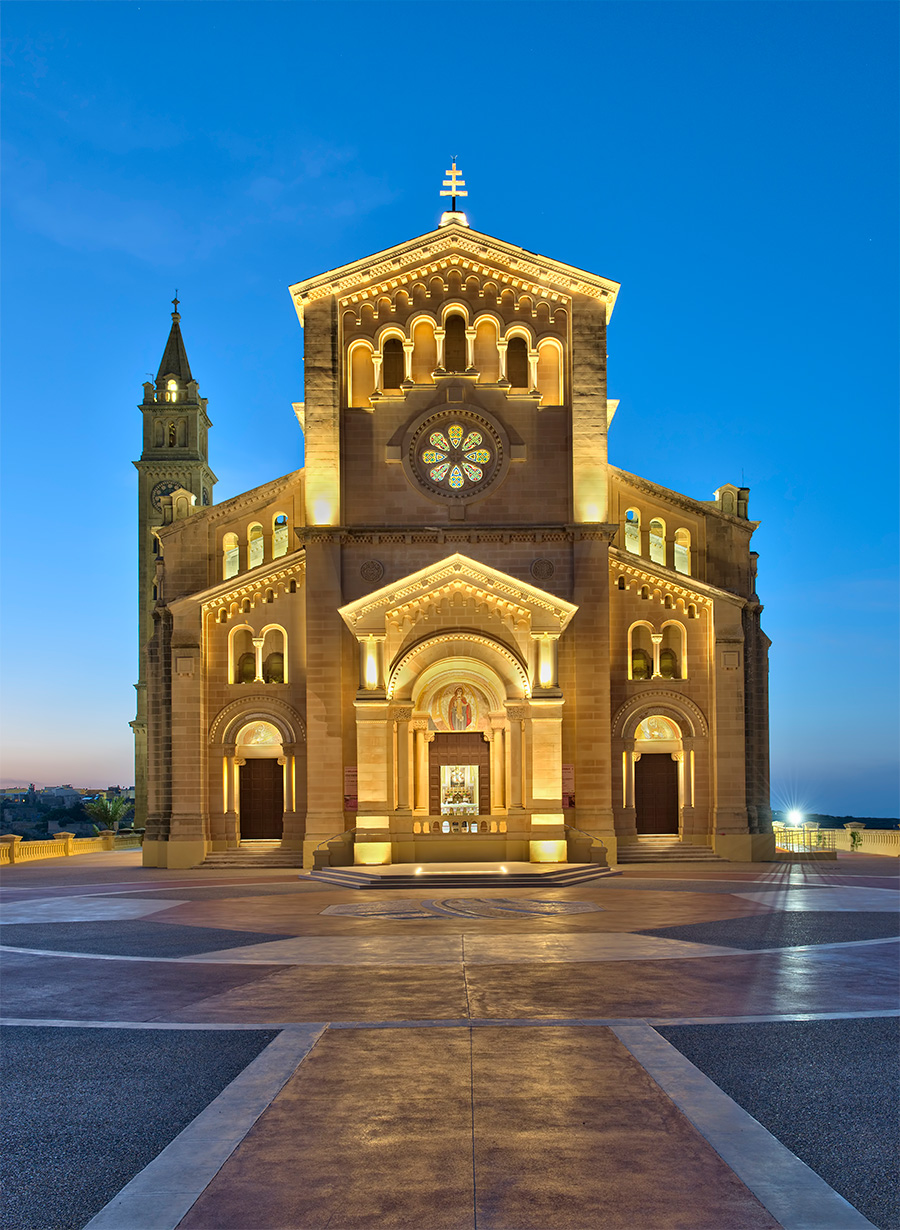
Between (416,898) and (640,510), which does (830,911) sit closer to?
(416,898)

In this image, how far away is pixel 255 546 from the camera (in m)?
44.2

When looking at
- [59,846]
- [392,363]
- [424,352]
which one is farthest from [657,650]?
[59,846]

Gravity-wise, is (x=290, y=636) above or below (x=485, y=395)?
below

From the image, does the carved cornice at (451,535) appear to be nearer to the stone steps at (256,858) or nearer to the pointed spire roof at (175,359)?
the stone steps at (256,858)

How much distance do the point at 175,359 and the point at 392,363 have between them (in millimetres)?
→ 42785

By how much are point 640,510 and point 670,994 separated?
31425 millimetres

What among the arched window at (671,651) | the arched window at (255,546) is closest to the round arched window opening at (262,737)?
the arched window at (255,546)

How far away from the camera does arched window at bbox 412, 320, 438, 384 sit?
139ft

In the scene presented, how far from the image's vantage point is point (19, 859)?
1972 inches

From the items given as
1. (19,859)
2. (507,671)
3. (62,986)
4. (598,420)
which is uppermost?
(598,420)

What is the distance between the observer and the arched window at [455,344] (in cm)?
4284

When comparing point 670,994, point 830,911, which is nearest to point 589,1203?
point 670,994

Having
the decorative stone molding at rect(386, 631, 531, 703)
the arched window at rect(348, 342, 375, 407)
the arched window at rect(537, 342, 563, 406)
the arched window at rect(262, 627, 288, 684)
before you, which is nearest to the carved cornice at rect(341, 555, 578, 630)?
the decorative stone molding at rect(386, 631, 531, 703)

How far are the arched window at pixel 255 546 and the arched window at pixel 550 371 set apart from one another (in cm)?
1270
